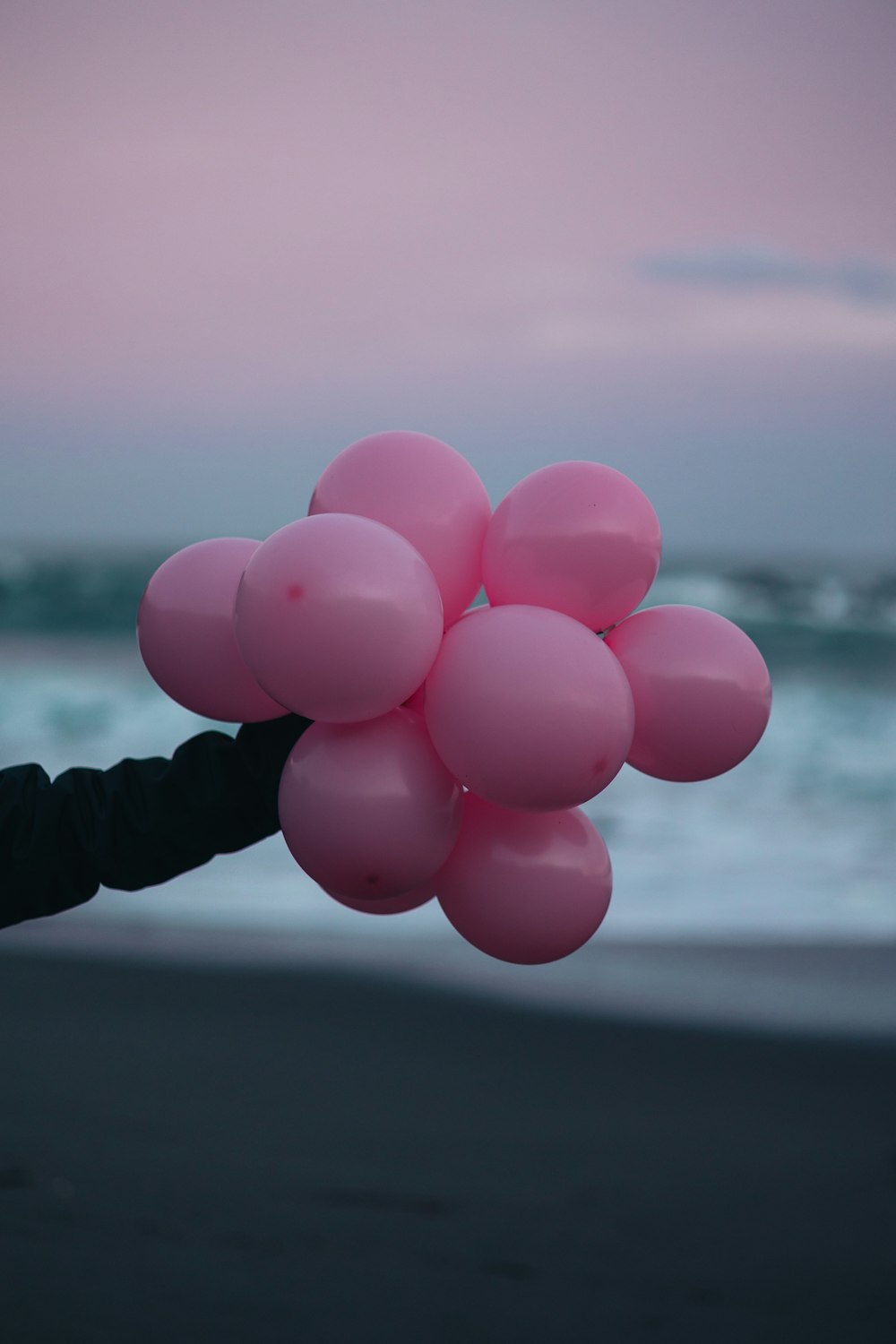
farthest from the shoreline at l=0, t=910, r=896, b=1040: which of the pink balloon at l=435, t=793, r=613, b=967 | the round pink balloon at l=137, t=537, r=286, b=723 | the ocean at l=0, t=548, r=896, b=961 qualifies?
the round pink balloon at l=137, t=537, r=286, b=723

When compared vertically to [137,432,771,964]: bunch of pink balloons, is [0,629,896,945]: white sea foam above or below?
above

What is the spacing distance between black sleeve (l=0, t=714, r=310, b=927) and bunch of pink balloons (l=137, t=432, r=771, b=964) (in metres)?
0.07

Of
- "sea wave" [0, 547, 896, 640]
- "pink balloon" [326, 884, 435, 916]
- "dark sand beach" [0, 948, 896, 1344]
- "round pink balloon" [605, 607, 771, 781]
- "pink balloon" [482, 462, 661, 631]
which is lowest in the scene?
"dark sand beach" [0, 948, 896, 1344]

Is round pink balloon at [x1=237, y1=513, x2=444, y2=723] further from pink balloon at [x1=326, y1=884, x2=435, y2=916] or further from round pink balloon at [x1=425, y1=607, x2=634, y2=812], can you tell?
pink balloon at [x1=326, y1=884, x2=435, y2=916]

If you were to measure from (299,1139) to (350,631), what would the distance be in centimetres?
239

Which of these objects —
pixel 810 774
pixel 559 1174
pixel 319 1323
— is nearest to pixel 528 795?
pixel 319 1323

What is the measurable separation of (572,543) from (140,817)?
0.74m

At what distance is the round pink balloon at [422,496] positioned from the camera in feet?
4.77

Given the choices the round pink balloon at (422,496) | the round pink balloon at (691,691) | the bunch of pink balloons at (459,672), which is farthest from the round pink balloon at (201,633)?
the round pink balloon at (691,691)

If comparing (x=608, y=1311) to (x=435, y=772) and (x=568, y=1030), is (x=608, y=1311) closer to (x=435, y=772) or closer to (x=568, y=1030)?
(x=568, y=1030)

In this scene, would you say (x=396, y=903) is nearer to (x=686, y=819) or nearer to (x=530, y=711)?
(x=530, y=711)

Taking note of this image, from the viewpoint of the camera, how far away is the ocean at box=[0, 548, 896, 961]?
16.4 feet

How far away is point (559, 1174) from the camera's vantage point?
3021mm

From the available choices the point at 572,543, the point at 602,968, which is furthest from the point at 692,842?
the point at 572,543
